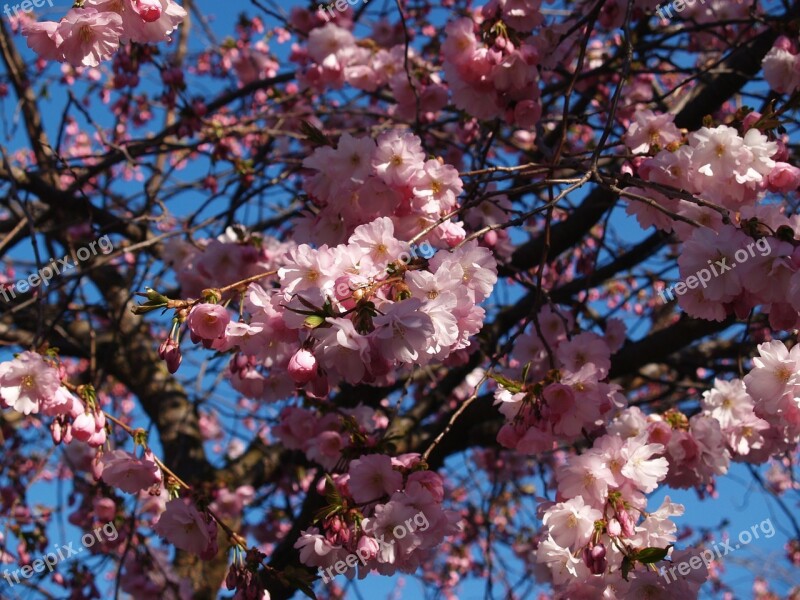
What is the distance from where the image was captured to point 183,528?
2080mm

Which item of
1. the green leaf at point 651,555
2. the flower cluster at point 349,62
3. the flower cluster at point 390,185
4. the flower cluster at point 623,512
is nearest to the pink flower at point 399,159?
the flower cluster at point 390,185

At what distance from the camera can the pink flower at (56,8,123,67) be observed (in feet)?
5.78

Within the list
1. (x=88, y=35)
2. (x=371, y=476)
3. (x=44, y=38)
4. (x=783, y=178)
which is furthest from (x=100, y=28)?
(x=783, y=178)

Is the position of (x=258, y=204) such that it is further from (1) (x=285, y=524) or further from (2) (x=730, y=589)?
(2) (x=730, y=589)

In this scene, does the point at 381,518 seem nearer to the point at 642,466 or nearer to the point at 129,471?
the point at 642,466

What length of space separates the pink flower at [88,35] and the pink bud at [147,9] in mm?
49

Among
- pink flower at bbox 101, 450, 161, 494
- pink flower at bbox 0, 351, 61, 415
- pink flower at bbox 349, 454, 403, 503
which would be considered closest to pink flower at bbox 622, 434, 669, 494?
pink flower at bbox 349, 454, 403, 503

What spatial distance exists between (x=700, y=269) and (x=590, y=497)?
623 mm

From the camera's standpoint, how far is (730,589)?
7742mm

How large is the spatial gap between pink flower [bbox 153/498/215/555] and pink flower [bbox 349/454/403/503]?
1.47ft

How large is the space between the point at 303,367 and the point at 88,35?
3.41 feet

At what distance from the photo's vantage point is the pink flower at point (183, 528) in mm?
2016

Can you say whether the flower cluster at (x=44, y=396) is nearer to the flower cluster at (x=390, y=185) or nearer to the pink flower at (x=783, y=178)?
the flower cluster at (x=390, y=185)

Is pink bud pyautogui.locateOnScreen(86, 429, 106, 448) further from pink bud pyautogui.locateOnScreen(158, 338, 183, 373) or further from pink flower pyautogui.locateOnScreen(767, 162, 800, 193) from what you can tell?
pink flower pyautogui.locateOnScreen(767, 162, 800, 193)
